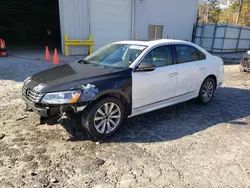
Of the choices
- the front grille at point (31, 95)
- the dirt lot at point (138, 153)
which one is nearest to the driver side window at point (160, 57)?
the dirt lot at point (138, 153)

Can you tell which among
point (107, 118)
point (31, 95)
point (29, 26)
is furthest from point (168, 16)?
point (29, 26)

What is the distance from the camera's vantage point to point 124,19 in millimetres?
14625

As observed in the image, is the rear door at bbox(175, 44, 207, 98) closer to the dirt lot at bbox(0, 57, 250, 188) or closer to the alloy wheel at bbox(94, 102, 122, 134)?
the dirt lot at bbox(0, 57, 250, 188)

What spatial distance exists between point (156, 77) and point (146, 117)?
0.96 m

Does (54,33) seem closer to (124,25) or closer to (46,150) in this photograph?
(124,25)

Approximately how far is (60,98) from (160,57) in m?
2.13

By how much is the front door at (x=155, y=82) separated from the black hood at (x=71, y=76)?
0.42 metres

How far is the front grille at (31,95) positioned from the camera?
331 centimetres

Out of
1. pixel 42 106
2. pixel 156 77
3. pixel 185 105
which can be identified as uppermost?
pixel 156 77

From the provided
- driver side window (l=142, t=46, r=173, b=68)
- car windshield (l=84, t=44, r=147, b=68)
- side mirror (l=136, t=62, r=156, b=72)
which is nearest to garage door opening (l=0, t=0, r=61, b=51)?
car windshield (l=84, t=44, r=147, b=68)

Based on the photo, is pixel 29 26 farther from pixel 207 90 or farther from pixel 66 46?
pixel 207 90

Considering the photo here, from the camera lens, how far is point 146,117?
459 cm

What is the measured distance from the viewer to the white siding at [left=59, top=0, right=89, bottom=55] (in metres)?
12.4

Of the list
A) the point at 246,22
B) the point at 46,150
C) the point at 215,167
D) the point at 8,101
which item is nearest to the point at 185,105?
the point at 215,167
